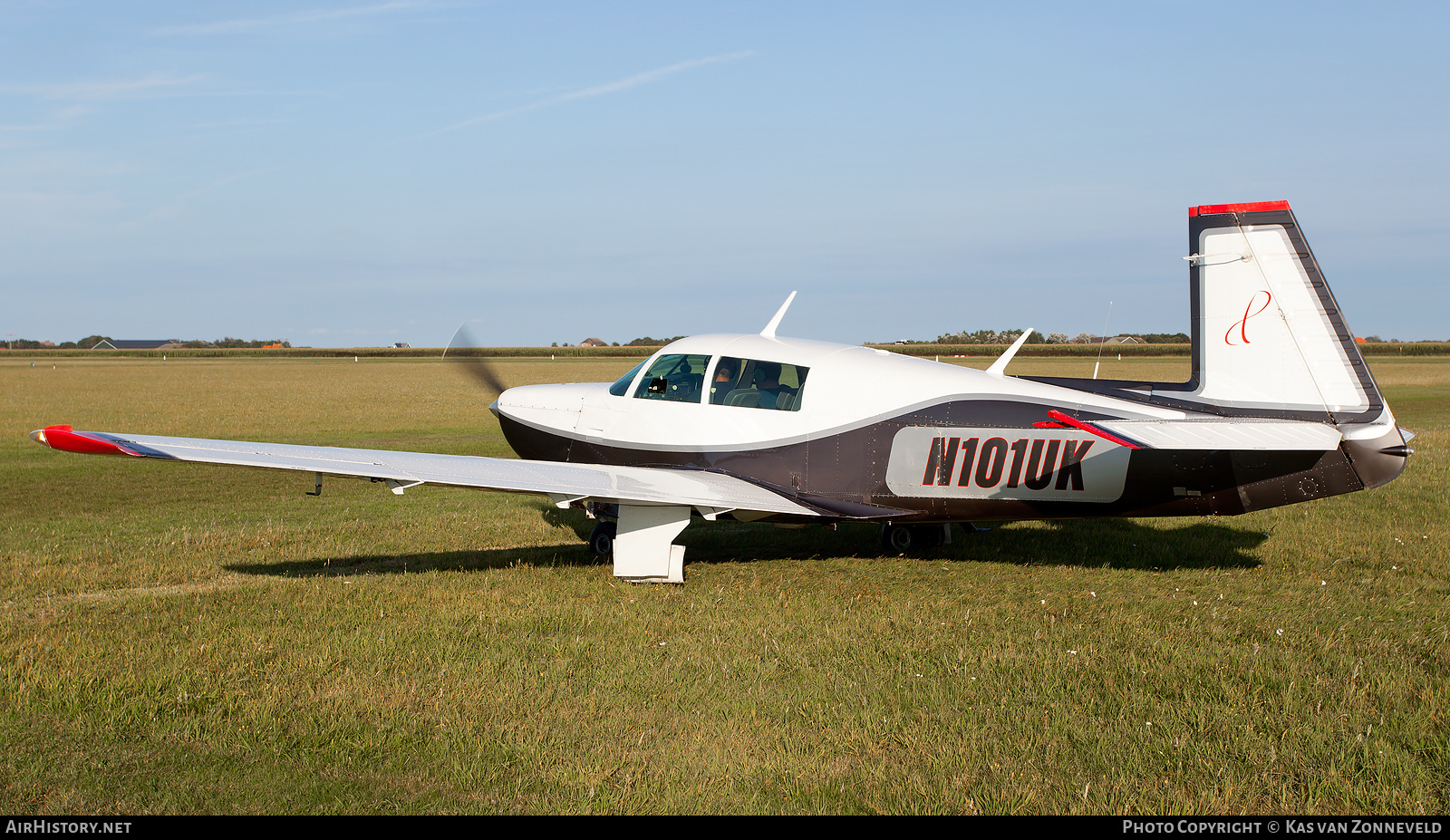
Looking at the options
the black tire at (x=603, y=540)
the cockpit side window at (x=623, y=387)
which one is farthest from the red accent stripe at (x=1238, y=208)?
the black tire at (x=603, y=540)

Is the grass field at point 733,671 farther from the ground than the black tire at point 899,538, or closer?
closer

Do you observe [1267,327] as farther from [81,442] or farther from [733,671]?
[81,442]

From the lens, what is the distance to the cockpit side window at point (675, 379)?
8.92 meters

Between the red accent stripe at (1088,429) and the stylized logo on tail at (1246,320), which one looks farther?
the stylized logo on tail at (1246,320)

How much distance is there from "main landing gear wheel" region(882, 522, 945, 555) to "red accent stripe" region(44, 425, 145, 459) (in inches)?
253

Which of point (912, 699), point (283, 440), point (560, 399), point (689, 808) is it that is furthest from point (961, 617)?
point (283, 440)

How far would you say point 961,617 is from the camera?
680 cm

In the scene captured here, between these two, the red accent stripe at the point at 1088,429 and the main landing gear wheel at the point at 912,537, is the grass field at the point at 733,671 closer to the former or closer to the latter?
the main landing gear wheel at the point at 912,537

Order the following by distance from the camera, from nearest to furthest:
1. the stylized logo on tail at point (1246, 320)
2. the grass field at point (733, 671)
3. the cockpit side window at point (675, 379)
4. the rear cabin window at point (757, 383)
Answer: the grass field at point (733, 671), the stylized logo on tail at point (1246, 320), the rear cabin window at point (757, 383), the cockpit side window at point (675, 379)

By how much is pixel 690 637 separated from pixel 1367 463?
194 inches

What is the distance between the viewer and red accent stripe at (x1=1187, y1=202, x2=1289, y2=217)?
746 cm

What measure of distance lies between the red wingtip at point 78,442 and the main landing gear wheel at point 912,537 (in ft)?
21.0

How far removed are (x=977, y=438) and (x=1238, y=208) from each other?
2.66 m
